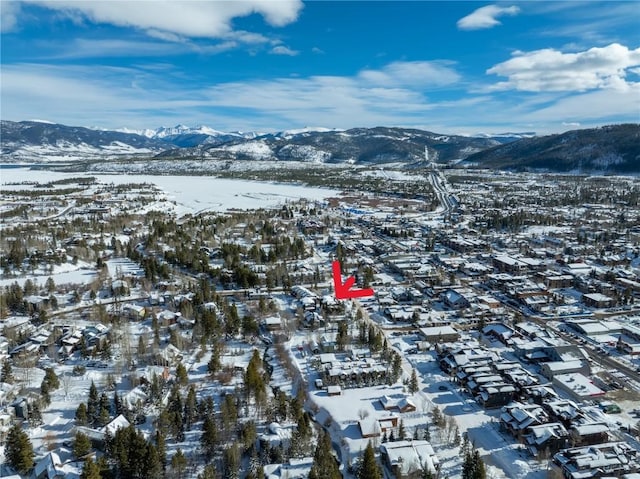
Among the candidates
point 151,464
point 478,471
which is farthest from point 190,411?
point 478,471

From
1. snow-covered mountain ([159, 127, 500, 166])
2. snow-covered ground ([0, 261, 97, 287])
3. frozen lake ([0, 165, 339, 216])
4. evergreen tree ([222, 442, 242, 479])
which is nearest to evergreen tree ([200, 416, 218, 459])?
evergreen tree ([222, 442, 242, 479])

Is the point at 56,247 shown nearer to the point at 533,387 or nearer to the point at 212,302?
the point at 212,302

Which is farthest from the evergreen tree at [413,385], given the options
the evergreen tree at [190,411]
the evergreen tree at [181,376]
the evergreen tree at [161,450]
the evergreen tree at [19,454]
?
the evergreen tree at [19,454]

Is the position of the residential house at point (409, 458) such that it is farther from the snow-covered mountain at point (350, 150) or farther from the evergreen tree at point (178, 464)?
the snow-covered mountain at point (350, 150)

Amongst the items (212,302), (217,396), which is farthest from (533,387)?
(212,302)

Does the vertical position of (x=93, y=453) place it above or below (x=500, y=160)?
below

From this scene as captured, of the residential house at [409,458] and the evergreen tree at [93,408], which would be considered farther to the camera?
the evergreen tree at [93,408]
